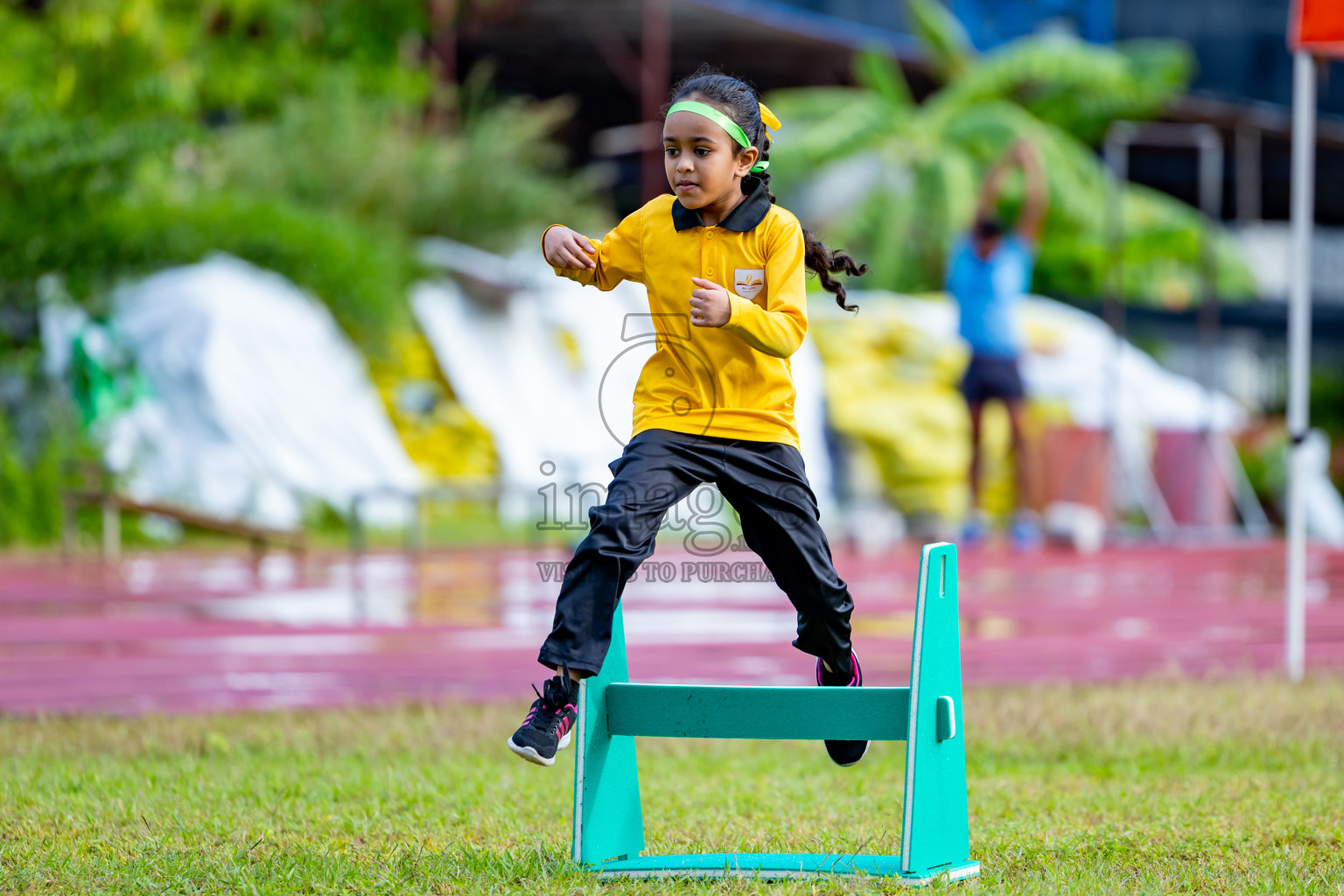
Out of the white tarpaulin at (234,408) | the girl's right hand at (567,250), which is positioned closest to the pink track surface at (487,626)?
the white tarpaulin at (234,408)

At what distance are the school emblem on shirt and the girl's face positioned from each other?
176 mm

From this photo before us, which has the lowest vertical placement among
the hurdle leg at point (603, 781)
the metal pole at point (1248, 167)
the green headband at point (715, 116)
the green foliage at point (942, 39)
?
the hurdle leg at point (603, 781)

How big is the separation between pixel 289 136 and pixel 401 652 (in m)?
11.2

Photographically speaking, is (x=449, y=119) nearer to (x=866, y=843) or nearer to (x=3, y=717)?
(x=3, y=717)

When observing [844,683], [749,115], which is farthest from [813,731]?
[749,115]

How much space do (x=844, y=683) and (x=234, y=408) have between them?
431 inches

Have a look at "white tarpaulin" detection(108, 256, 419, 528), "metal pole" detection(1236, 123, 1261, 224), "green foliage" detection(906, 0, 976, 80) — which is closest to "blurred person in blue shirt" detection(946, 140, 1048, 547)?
"white tarpaulin" detection(108, 256, 419, 528)

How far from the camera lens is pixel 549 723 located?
11.9ft

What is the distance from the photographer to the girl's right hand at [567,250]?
373 centimetres

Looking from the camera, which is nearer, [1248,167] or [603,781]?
[603,781]

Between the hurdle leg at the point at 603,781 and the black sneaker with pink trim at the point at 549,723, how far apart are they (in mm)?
37

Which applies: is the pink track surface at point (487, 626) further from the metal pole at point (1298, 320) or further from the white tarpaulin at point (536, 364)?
the white tarpaulin at point (536, 364)

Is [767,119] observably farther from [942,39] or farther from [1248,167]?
[942,39]

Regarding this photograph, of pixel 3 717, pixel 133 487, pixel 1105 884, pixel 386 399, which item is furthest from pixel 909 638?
pixel 386 399
